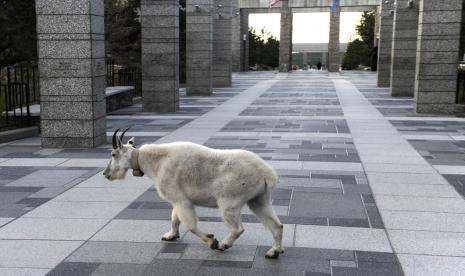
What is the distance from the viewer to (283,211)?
279 inches

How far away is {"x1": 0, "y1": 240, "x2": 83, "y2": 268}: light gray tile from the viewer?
539cm

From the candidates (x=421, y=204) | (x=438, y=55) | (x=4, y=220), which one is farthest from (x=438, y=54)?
(x=4, y=220)

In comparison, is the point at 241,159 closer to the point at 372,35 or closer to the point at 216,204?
the point at 216,204

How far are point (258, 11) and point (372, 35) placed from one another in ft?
42.2

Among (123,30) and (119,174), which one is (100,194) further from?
(123,30)

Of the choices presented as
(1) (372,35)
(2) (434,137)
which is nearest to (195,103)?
(2) (434,137)

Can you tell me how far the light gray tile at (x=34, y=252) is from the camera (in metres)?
5.39

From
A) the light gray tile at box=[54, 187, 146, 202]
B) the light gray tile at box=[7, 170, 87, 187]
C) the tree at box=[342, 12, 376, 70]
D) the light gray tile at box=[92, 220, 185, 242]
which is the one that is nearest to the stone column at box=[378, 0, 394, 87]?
the light gray tile at box=[7, 170, 87, 187]

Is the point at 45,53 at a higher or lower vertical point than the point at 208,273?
higher

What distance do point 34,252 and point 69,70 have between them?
683 centimetres

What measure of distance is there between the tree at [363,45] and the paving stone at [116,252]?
55.2 metres

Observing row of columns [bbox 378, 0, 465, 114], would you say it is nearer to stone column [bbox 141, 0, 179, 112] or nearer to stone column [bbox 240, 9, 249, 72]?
stone column [bbox 141, 0, 179, 112]

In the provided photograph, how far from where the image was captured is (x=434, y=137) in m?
13.0

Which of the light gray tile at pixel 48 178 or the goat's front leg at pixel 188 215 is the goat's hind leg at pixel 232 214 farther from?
the light gray tile at pixel 48 178
